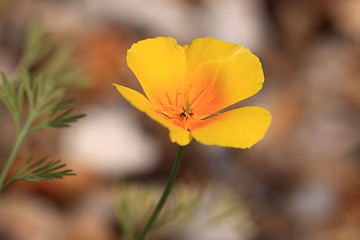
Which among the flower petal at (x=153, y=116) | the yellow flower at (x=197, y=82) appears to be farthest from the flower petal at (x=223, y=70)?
the flower petal at (x=153, y=116)

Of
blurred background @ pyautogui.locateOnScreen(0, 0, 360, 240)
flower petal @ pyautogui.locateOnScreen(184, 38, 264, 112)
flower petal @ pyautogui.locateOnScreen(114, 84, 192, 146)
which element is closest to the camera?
flower petal @ pyautogui.locateOnScreen(114, 84, 192, 146)

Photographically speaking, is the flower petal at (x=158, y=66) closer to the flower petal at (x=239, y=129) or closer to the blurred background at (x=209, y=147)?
the flower petal at (x=239, y=129)

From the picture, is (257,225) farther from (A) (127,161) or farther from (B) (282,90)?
(B) (282,90)

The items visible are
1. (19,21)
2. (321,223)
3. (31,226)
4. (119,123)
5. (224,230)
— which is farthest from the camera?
(19,21)

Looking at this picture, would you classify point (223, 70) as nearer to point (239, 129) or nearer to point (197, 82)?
point (197, 82)

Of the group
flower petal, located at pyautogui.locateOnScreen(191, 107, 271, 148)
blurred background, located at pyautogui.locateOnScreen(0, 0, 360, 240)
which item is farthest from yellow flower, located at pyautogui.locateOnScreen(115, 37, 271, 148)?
blurred background, located at pyautogui.locateOnScreen(0, 0, 360, 240)

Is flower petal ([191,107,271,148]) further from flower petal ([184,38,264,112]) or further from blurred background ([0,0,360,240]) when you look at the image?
blurred background ([0,0,360,240])

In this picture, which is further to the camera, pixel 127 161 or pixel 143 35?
pixel 143 35

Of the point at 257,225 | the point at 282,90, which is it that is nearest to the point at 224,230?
the point at 257,225
